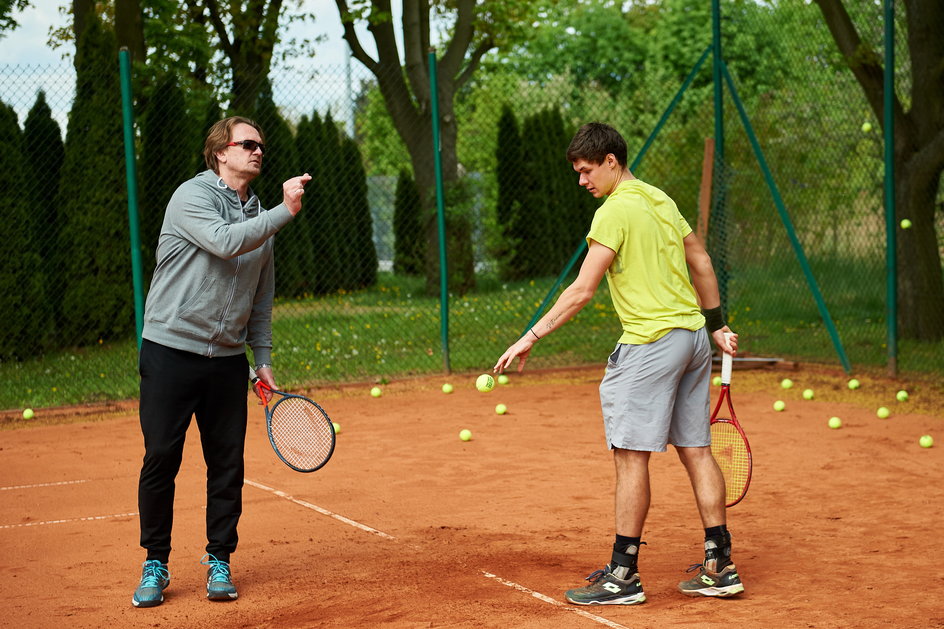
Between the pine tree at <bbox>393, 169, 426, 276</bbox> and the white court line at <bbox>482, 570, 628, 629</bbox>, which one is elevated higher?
the pine tree at <bbox>393, 169, 426, 276</bbox>

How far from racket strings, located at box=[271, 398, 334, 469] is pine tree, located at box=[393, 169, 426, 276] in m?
10.0

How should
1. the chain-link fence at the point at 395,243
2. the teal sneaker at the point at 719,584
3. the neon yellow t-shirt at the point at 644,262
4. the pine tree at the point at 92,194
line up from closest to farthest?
the neon yellow t-shirt at the point at 644,262 → the teal sneaker at the point at 719,584 → the chain-link fence at the point at 395,243 → the pine tree at the point at 92,194

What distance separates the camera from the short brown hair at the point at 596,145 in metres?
4.35

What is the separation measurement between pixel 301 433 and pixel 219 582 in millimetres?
871

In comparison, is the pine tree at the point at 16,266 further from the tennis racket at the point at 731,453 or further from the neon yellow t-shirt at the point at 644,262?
the neon yellow t-shirt at the point at 644,262

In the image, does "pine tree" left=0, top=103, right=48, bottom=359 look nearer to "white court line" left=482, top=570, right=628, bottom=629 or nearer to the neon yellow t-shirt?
"white court line" left=482, top=570, right=628, bottom=629

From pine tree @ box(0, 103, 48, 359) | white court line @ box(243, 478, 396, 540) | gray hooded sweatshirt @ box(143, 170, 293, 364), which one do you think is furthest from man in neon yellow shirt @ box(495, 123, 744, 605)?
pine tree @ box(0, 103, 48, 359)

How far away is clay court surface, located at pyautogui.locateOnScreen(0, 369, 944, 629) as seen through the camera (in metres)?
4.38

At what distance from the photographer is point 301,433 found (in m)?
5.21

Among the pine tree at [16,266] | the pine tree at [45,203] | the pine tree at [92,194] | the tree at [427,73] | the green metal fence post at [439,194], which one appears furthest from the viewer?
the tree at [427,73]

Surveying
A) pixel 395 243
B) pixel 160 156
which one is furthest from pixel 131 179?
pixel 395 243

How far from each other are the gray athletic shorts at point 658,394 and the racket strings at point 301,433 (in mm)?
1423

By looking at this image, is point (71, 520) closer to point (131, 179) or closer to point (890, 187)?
point (131, 179)

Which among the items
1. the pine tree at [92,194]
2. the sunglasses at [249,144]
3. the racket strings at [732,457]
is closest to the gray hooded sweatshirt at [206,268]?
the sunglasses at [249,144]
